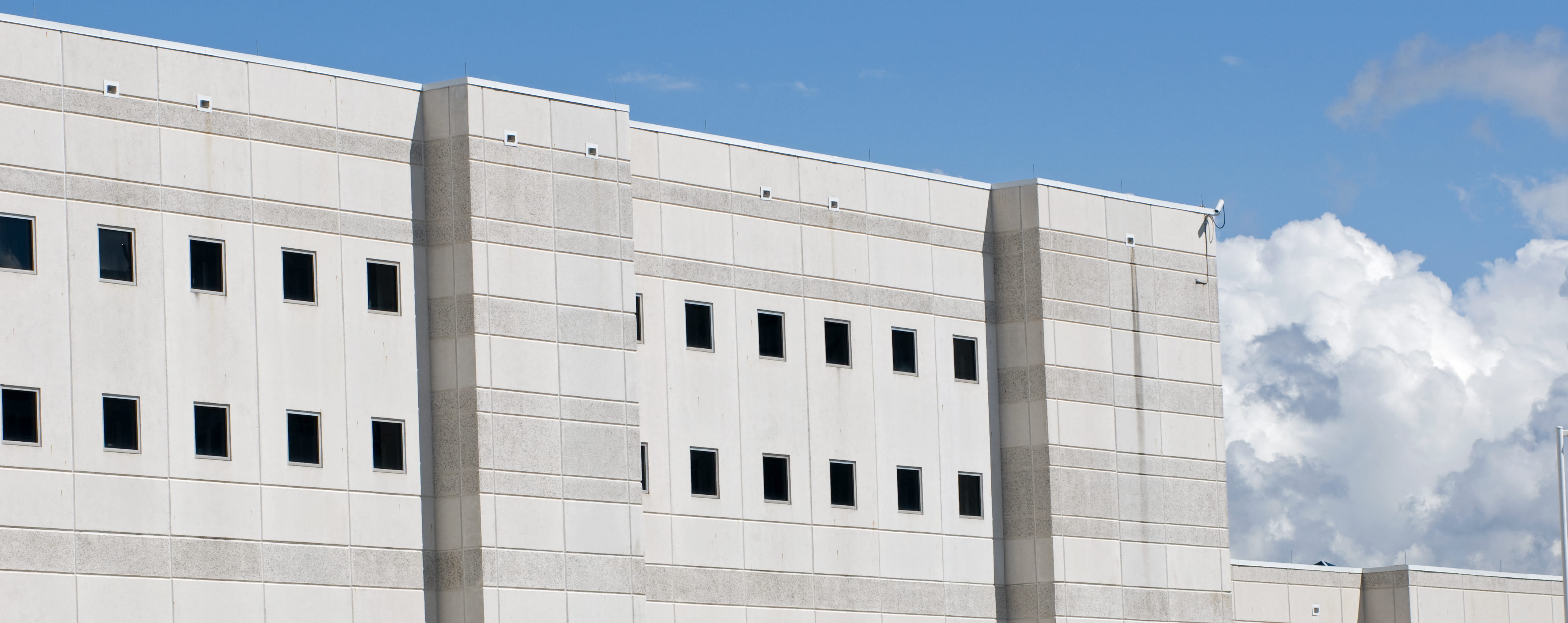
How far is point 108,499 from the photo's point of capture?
122ft

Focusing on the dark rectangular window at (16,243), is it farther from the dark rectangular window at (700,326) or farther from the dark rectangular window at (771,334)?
the dark rectangular window at (771,334)

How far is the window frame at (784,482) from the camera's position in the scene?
1847 inches

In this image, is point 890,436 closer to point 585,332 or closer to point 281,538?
point 585,332

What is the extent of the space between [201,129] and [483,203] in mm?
5335

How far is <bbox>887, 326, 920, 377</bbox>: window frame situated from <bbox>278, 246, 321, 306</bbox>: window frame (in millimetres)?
14068

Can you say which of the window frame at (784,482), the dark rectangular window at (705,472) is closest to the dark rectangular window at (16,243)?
the dark rectangular window at (705,472)

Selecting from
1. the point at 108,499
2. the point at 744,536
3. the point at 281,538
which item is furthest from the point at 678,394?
the point at 108,499

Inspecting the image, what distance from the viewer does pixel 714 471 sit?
46188mm

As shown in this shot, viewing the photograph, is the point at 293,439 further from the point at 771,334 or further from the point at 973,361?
the point at 973,361

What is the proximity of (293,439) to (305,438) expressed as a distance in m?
0.23

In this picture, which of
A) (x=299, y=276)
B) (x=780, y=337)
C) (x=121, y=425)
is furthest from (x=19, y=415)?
(x=780, y=337)

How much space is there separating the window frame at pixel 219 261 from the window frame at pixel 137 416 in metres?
2.27

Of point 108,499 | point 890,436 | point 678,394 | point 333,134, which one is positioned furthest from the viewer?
point 890,436

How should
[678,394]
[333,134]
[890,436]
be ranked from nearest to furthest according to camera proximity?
1. [333,134]
2. [678,394]
3. [890,436]
